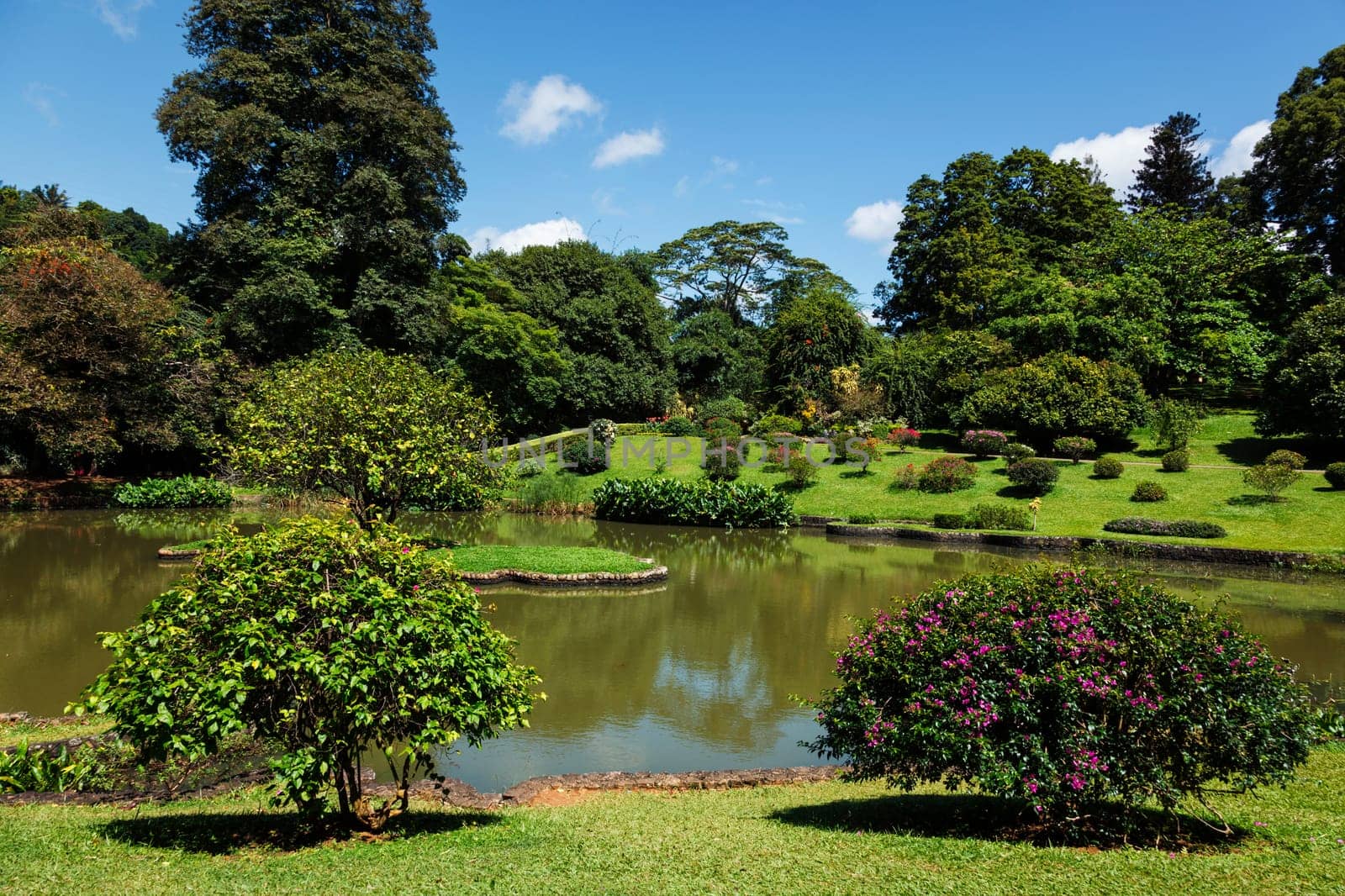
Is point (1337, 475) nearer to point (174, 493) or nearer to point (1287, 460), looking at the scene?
point (1287, 460)

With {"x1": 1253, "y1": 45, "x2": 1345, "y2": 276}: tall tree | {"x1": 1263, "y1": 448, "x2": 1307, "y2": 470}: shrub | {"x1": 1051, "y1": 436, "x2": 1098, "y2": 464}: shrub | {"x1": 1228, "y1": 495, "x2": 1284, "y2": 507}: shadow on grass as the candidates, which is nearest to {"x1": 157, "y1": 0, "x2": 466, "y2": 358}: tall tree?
{"x1": 1051, "y1": 436, "x2": 1098, "y2": 464}: shrub

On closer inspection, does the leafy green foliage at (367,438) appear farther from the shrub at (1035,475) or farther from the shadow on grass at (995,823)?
the shrub at (1035,475)

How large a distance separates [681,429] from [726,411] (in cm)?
303

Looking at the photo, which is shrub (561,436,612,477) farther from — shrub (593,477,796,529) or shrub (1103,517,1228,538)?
shrub (1103,517,1228,538)

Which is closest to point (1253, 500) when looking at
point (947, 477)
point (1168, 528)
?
point (1168, 528)

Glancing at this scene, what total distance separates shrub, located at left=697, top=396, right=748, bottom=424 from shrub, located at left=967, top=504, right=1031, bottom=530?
49.6 ft

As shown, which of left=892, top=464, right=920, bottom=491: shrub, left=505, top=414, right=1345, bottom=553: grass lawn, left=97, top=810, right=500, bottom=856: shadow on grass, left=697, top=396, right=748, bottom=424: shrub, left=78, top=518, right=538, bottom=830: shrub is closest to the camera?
left=78, top=518, right=538, bottom=830: shrub

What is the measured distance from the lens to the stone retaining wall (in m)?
17.8

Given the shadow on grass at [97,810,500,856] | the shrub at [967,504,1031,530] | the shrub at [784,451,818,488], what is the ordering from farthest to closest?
the shrub at [784,451,818,488] < the shrub at [967,504,1031,530] < the shadow on grass at [97,810,500,856]

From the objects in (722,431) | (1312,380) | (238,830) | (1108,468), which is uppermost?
(1312,380)

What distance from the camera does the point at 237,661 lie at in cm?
447

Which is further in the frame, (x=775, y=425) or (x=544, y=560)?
(x=775, y=425)

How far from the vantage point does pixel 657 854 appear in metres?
4.70

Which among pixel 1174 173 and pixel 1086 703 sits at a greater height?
pixel 1174 173
